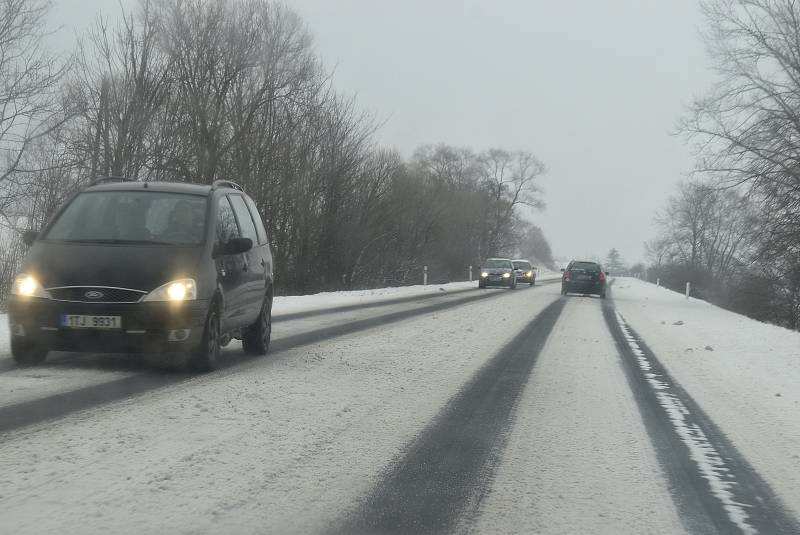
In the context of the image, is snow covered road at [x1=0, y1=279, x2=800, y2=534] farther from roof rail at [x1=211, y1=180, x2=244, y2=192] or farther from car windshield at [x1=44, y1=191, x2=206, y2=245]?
roof rail at [x1=211, y1=180, x2=244, y2=192]

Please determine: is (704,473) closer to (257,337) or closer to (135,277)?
(135,277)

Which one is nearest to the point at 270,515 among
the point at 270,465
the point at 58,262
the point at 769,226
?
the point at 270,465

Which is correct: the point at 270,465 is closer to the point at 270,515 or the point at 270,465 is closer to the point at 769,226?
the point at 270,515

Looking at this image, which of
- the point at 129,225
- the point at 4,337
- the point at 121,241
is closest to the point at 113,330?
the point at 121,241

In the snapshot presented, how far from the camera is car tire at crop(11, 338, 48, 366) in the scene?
288 inches

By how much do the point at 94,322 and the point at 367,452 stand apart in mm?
3217

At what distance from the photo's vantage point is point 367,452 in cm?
482

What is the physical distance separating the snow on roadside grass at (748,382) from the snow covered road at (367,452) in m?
0.05

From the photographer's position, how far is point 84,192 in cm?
822

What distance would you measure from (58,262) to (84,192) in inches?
53.8

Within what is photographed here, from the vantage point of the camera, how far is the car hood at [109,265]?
6.93 m

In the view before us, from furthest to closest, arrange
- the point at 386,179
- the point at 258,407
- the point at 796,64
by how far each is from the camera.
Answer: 1. the point at 386,179
2. the point at 796,64
3. the point at 258,407

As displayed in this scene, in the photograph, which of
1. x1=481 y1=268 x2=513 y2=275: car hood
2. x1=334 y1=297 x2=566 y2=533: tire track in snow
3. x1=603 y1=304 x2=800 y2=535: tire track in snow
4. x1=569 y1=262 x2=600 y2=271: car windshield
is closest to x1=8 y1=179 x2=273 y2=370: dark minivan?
x1=334 y1=297 x2=566 y2=533: tire track in snow

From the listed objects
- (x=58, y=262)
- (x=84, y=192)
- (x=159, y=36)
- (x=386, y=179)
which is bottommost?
(x=58, y=262)
